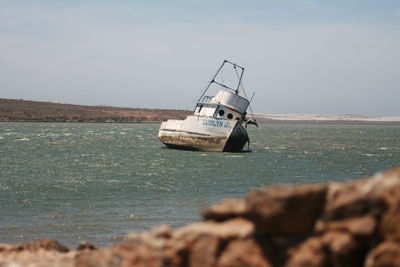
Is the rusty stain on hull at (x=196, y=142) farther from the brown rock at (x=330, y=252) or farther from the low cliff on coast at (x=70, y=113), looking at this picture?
the low cliff on coast at (x=70, y=113)

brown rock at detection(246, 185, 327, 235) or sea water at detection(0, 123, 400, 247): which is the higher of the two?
brown rock at detection(246, 185, 327, 235)

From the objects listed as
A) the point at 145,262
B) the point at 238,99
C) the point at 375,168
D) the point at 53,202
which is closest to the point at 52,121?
the point at 238,99

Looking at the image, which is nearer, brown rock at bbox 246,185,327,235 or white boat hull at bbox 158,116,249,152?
brown rock at bbox 246,185,327,235

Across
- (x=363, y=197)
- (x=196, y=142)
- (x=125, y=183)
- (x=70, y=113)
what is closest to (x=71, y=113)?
(x=70, y=113)

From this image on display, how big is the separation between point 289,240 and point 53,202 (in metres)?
14.3

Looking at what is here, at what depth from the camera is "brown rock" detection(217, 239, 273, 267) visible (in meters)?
6.20

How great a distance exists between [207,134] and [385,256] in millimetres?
35385

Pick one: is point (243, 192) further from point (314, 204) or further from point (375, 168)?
point (314, 204)

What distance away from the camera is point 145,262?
6711mm

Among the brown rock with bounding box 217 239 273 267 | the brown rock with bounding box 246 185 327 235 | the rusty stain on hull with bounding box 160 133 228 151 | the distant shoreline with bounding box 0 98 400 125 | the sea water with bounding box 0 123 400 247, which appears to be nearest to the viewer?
the brown rock with bounding box 246 185 327 235

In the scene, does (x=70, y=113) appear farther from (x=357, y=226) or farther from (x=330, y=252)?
(x=357, y=226)

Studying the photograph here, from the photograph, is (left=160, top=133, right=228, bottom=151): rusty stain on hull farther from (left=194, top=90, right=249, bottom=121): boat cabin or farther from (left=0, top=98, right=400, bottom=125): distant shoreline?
(left=0, top=98, right=400, bottom=125): distant shoreline

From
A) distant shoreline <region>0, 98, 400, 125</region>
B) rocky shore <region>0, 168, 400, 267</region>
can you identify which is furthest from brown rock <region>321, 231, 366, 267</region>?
distant shoreline <region>0, 98, 400, 125</region>

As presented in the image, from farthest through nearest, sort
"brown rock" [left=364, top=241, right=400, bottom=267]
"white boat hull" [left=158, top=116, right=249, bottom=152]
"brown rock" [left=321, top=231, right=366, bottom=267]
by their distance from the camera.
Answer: "white boat hull" [left=158, top=116, right=249, bottom=152]
"brown rock" [left=321, top=231, right=366, bottom=267]
"brown rock" [left=364, top=241, right=400, bottom=267]
